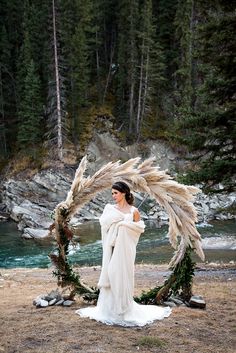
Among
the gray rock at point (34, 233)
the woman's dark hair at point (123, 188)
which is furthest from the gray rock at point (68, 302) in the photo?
the gray rock at point (34, 233)

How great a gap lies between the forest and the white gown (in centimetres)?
3054

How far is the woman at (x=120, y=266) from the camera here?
8.13 metres

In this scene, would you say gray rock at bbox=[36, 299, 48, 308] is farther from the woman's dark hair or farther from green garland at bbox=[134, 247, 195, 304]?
the woman's dark hair

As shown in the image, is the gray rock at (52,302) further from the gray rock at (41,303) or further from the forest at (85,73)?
the forest at (85,73)

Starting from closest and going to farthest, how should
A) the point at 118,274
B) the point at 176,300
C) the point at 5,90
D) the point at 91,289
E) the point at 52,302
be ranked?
the point at 118,274
the point at 52,302
the point at 176,300
the point at 91,289
the point at 5,90

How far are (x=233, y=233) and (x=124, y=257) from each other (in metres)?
22.8

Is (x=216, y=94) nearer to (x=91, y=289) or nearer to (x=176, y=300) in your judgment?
(x=176, y=300)

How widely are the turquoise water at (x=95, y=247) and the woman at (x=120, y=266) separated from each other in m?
13.6

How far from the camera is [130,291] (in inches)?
324

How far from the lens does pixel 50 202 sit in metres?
37.7

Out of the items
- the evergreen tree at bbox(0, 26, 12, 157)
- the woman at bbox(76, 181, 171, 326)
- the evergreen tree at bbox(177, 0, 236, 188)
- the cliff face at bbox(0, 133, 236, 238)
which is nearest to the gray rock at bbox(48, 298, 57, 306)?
the woman at bbox(76, 181, 171, 326)

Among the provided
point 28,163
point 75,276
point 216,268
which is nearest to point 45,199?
point 28,163

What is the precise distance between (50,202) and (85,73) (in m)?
14.7

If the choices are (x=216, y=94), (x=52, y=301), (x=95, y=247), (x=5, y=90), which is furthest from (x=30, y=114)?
(x=52, y=301)
